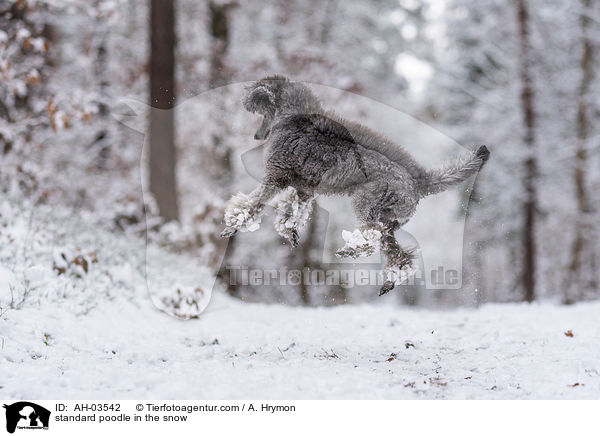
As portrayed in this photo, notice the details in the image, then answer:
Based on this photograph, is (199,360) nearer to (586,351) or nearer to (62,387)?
(62,387)

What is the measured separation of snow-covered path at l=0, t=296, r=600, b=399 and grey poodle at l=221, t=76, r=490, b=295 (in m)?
0.96

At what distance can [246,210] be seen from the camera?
4.86 meters

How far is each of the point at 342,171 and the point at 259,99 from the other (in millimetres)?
1106

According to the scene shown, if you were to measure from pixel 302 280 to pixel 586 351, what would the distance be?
24.3 feet

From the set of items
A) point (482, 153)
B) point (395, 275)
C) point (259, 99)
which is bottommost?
point (395, 275)

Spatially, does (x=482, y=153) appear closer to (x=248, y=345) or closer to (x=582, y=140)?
(x=248, y=345)

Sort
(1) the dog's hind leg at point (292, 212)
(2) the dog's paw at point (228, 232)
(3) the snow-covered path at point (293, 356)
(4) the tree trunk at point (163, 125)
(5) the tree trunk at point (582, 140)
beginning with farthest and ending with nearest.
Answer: (5) the tree trunk at point (582, 140) → (4) the tree trunk at point (163, 125) → (1) the dog's hind leg at point (292, 212) → (2) the dog's paw at point (228, 232) → (3) the snow-covered path at point (293, 356)

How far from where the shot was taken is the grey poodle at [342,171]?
4.62 metres

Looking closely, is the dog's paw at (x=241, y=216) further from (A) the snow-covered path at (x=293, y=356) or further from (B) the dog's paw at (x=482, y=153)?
(B) the dog's paw at (x=482, y=153)

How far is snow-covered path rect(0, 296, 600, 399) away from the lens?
3.88 metres
